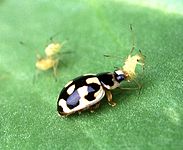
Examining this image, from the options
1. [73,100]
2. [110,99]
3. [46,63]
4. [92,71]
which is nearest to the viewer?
[73,100]

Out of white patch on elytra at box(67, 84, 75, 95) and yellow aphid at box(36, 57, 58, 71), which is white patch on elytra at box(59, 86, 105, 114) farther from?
yellow aphid at box(36, 57, 58, 71)

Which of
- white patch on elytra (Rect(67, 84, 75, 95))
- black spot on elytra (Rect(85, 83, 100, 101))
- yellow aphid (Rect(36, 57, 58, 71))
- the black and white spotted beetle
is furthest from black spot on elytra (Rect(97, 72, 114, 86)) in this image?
yellow aphid (Rect(36, 57, 58, 71))

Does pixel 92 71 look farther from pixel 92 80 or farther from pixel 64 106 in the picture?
pixel 64 106

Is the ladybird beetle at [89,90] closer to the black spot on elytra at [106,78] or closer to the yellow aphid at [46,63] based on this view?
the black spot on elytra at [106,78]

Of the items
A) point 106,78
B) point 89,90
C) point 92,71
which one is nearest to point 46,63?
point 92,71

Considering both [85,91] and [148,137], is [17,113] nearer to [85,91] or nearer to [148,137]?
[85,91]

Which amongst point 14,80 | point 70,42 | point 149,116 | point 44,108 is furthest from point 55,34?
point 149,116

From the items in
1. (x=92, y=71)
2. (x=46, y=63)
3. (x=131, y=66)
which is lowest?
(x=46, y=63)
